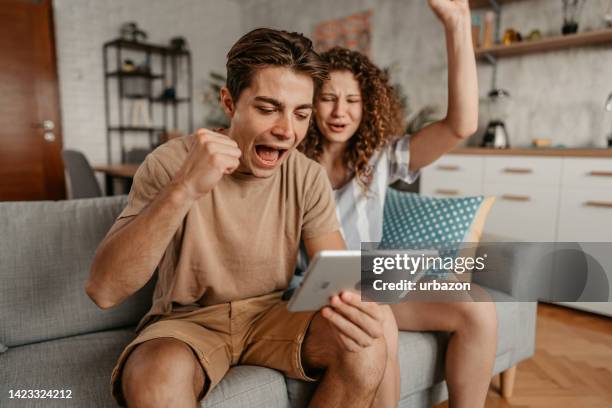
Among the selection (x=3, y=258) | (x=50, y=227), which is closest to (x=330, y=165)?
(x=50, y=227)

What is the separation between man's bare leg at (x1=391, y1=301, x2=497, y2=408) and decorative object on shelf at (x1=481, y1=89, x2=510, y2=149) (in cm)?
235

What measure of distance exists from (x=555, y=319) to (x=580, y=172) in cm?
84

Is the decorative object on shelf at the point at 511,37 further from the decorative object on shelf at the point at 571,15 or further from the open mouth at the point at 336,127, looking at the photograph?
the open mouth at the point at 336,127

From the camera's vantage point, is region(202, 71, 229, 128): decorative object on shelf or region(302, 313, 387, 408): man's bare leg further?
region(202, 71, 229, 128): decorative object on shelf

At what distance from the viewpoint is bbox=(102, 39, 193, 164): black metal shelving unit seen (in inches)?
208

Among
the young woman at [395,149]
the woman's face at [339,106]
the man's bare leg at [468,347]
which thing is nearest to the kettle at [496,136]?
the young woman at [395,149]

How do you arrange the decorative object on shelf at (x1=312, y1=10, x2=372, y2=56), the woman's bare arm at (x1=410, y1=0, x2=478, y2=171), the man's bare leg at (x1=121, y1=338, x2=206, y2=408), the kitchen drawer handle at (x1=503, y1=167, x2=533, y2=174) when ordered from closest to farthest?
the man's bare leg at (x1=121, y1=338, x2=206, y2=408) → the woman's bare arm at (x1=410, y1=0, x2=478, y2=171) → the kitchen drawer handle at (x1=503, y1=167, x2=533, y2=174) → the decorative object on shelf at (x1=312, y1=10, x2=372, y2=56)

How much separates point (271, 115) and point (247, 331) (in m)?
0.54

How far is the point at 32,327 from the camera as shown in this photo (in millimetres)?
1307

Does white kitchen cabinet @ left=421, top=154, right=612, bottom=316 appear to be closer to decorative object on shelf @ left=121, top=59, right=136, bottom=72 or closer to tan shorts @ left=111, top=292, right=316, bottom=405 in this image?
tan shorts @ left=111, top=292, right=316, bottom=405

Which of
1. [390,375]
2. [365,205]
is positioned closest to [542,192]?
[365,205]

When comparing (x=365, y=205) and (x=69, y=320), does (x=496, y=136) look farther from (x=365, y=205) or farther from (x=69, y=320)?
(x=69, y=320)

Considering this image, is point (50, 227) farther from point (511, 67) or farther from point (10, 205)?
point (511, 67)

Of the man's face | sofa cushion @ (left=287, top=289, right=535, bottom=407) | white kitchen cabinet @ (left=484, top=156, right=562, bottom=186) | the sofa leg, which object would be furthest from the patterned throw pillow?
white kitchen cabinet @ (left=484, top=156, right=562, bottom=186)
